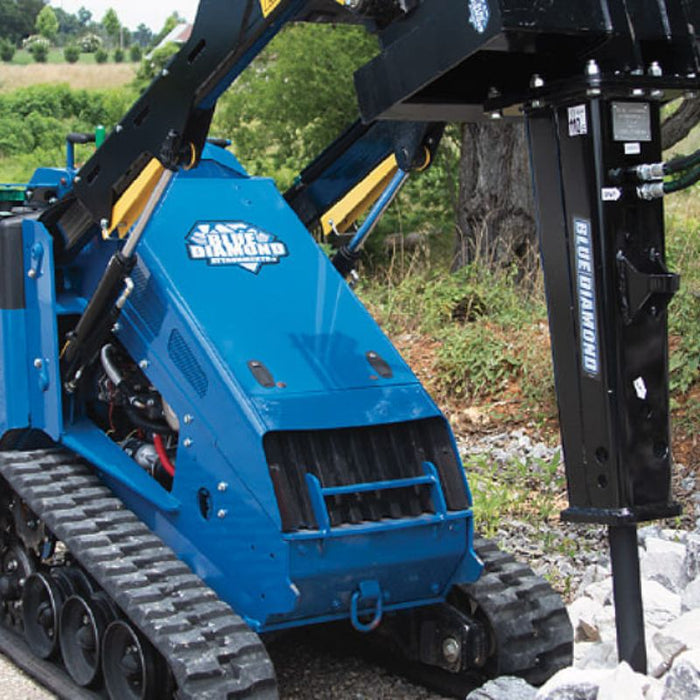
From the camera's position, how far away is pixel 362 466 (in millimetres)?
4781

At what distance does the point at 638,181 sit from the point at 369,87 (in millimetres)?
940

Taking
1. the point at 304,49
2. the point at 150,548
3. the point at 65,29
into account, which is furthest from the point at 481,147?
the point at 65,29

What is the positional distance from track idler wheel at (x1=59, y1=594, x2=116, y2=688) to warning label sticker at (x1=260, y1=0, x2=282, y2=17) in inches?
90.3

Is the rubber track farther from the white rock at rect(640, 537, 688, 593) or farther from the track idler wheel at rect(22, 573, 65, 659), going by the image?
the white rock at rect(640, 537, 688, 593)

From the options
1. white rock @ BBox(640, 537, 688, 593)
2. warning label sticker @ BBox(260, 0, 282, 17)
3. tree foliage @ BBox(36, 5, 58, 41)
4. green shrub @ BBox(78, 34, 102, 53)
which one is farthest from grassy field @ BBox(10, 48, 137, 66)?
warning label sticker @ BBox(260, 0, 282, 17)

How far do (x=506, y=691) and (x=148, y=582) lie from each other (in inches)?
53.0

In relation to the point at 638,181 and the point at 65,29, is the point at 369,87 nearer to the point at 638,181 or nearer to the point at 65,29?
the point at 638,181

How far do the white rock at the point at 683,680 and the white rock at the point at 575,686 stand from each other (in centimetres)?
22

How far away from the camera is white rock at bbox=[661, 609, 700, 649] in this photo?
391 centimetres

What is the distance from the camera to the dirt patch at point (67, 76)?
49.1m

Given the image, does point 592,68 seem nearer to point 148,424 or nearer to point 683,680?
point 683,680

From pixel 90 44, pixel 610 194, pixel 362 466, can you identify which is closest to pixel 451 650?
pixel 362 466

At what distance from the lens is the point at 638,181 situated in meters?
3.60

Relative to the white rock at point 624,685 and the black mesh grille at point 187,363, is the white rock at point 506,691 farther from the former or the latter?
the black mesh grille at point 187,363
